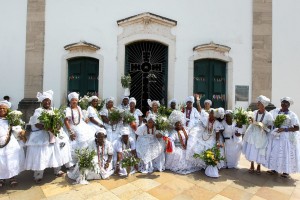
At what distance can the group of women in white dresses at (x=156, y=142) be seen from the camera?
14.3 ft

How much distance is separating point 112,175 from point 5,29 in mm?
7366

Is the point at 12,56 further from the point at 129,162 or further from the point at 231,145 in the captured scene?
the point at 231,145

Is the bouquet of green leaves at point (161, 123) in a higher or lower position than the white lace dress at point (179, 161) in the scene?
higher

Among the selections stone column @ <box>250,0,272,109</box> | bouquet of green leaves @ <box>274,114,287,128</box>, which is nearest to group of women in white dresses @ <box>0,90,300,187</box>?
bouquet of green leaves @ <box>274,114,287,128</box>

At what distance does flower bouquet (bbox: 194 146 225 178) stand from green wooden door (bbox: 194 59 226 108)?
3.78m

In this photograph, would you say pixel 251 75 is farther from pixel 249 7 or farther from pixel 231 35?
pixel 249 7

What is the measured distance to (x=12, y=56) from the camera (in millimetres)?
8484

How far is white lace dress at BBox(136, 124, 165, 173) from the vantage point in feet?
16.3

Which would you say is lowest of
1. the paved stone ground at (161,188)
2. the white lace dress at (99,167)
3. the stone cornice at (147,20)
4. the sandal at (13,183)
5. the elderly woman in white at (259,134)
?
the paved stone ground at (161,188)

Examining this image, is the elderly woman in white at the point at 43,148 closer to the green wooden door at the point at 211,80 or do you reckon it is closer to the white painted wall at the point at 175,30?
the white painted wall at the point at 175,30

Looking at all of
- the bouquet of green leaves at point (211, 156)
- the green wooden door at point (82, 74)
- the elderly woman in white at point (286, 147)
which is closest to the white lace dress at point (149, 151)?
the bouquet of green leaves at point (211, 156)

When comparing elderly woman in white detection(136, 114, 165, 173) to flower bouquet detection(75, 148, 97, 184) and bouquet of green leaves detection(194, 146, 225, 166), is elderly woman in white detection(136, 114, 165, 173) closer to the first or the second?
bouquet of green leaves detection(194, 146, 225, 166)

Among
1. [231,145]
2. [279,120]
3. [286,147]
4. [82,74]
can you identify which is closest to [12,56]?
[82,74]

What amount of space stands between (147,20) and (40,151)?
593cm
